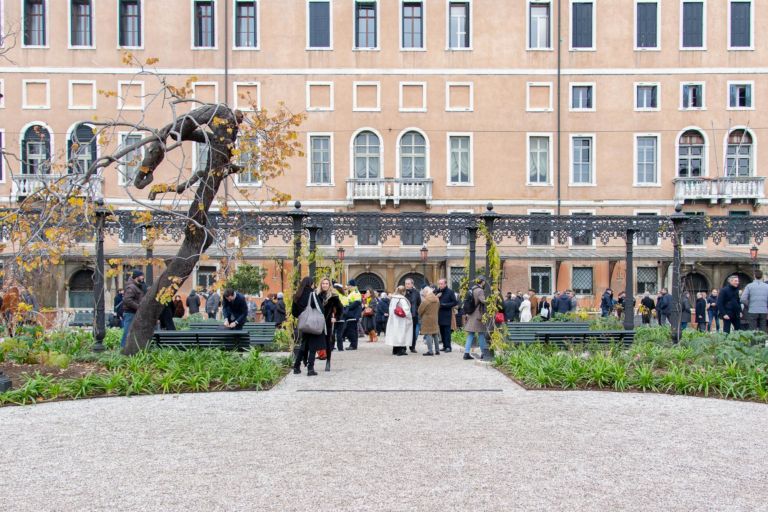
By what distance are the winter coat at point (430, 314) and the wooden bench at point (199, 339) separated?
13.6 feet

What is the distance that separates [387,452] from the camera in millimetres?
6793

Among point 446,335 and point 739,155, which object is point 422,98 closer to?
point 739,155

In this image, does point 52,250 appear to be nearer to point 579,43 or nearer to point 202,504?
point 202,504

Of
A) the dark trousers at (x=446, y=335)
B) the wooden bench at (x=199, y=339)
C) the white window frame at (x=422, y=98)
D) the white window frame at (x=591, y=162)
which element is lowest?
the dark trousers at (x=446, y=335)

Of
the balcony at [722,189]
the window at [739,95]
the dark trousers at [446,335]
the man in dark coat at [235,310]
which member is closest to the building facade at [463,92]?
the window at [739,95]

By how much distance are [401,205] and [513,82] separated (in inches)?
324

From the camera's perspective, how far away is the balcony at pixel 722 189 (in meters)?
34.0

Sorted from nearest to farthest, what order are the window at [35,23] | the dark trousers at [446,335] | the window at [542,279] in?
the dark trousers at [446,335] → the window at [35,23] → the window at [542,279]

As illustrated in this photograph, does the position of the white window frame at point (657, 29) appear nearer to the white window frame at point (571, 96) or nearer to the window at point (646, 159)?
the white window frame at point (571, 96)

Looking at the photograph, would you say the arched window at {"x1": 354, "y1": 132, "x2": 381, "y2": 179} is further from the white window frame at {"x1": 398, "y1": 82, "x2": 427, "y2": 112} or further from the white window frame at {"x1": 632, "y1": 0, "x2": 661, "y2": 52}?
the white window frame at {"x1": 632, "y1": 0, "x2": 661, "y2": 52}

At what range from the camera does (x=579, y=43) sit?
3531 centimetres

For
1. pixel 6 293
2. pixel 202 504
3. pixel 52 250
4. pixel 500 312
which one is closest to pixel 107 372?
pixel 52 250

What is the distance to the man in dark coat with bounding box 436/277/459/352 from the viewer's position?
16297mm

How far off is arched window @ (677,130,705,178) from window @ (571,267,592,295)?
22.1 ft
